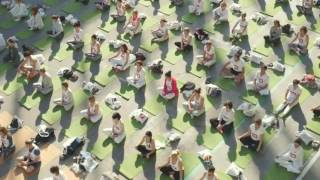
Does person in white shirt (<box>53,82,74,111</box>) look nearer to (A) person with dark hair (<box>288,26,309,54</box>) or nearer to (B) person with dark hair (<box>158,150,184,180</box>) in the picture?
(B) person with dark hair (<box>158,150,184,180</box>)

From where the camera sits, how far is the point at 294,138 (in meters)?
19.2

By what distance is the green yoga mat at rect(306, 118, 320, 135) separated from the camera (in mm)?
19562

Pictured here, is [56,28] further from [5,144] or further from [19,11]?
[5,144]

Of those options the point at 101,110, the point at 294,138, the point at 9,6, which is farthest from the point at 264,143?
the point at 9,6

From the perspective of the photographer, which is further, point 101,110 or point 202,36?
point 202,36

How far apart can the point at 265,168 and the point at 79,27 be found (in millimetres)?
10975

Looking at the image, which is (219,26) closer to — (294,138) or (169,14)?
(169,14)

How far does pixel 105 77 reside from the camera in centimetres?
2266

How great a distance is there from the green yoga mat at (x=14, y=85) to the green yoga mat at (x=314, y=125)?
11695mm

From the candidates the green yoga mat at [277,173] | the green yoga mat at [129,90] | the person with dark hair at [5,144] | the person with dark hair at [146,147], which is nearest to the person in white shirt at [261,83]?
the green yoga mat at [277,173]

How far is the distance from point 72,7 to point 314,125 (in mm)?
14038

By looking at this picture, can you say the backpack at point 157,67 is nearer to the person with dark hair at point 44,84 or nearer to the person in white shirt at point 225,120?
the person in white shirt at point 225,120

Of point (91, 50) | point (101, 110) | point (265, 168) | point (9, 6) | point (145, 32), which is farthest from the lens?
point (9, 6)

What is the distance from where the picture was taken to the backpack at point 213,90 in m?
21.2
